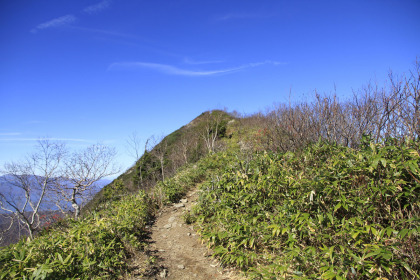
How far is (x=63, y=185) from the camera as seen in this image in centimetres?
1291

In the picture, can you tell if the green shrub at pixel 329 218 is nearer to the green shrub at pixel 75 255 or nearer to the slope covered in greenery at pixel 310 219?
the slope covered in greenery at pixel 310 219

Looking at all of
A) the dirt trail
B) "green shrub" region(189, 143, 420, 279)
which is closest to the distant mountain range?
the dirt trail

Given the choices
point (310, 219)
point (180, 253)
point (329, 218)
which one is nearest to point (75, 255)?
point (180, 253)

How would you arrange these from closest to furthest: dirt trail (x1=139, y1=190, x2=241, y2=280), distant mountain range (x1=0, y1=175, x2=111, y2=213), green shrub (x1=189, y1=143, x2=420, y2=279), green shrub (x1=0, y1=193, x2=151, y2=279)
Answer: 1. green shrub (x1=189, y1=143, x2=420, y2=279)
2. green shrub (x1=0, y1=193, x2=151, y2=279)
3. dirt trail (x1=139, y1=190, x2=241, y2=280)
4. distant mountain range (x1=0, y1=175, x2=111, y2=213)

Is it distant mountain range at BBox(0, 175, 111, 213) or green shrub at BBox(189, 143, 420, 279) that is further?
distant mountain range at BBox(0, 175, 111, 213)

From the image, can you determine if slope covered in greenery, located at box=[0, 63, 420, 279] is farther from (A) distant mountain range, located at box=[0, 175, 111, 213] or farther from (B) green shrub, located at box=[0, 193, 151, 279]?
(A) distant mountain range, located at box=[0, 175, 111, 213]

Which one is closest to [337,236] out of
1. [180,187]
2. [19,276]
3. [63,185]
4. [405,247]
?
[405,247]

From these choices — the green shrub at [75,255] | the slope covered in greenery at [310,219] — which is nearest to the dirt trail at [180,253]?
the slope covered in greenery at [310,219]

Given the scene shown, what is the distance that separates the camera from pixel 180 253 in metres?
3.93

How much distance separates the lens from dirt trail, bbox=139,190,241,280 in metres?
3.24

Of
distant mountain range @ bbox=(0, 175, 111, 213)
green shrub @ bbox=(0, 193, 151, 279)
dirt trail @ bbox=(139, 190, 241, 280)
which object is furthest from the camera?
distant mountain range @ bbox=(0, 175, 111, 213)

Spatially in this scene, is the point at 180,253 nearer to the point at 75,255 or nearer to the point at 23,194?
the point at 75,255

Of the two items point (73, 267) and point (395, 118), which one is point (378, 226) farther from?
point (73, 267)

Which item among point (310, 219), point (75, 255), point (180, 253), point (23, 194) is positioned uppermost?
point (23, 194)
